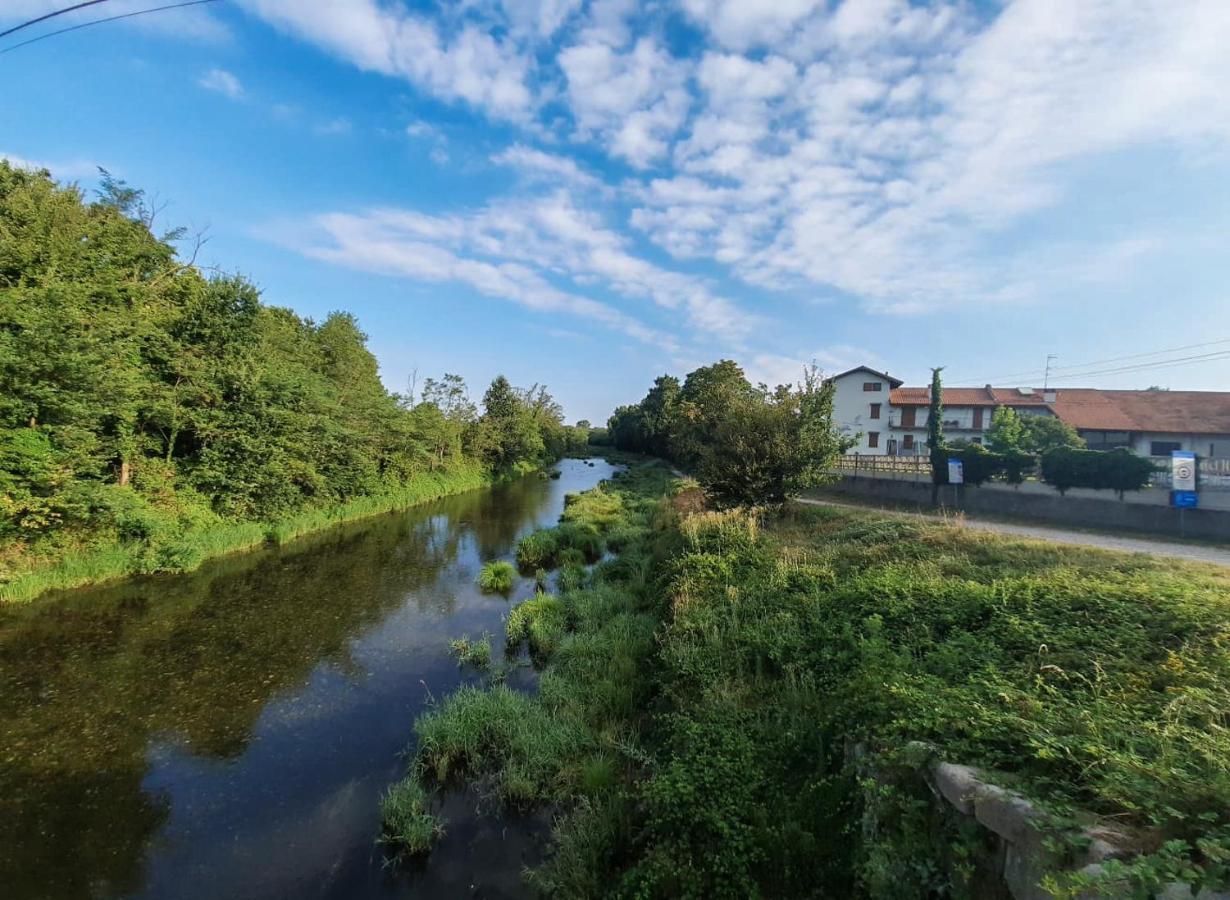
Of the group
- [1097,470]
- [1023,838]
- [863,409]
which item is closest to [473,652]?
[1023,838]

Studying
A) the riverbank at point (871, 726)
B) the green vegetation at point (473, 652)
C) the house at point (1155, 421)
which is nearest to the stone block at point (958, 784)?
the riverbank at point (871, 726)

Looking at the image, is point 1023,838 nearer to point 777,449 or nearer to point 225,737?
point 225,737

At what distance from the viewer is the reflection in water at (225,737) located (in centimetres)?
559

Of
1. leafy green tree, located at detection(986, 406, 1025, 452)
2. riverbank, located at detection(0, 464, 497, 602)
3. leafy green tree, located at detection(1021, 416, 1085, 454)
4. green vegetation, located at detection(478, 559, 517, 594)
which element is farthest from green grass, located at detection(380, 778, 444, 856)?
leafy green tree, located at detection(1021, 416, 1085, 454)

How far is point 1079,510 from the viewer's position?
15.9 meters

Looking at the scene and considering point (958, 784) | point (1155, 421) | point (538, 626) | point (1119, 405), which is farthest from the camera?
point (1119, 405)

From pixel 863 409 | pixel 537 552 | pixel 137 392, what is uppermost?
pixel 863 409

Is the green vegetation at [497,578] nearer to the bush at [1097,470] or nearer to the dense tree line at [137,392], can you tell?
the dense tree line at [137,392]

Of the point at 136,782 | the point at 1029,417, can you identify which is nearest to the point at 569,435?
the point at 1029,417

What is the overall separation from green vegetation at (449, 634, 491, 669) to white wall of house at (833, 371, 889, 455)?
133ft

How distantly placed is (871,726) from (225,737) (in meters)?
9.49

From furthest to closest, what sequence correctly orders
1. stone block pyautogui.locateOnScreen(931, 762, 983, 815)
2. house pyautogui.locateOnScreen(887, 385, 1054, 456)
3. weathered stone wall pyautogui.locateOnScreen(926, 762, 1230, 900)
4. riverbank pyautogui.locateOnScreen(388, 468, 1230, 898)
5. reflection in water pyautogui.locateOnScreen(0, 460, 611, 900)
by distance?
house pyautogui.locateOnScreen(887, 385, 1054, 456) → reflection in water pyautogui.locateOnScreen(0, 460, 611, 900) → stone block pyautogui.locateOnScreen(931, 762, 983, 815) → riverbank pyautogui.locateOnScreen(388, 468, 1230, 898) → weathered stone wall pyautogui.locateOnScreen(926, 762, 1230, 900)

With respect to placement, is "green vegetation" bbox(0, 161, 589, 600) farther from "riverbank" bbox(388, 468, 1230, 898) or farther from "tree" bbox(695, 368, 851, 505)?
Answer: "tree" bbox(695, 368, 851, 505)

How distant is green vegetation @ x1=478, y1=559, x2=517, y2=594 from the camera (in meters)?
15.4
